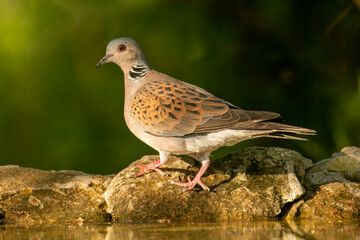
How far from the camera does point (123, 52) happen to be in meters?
5.86

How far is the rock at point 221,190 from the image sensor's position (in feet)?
15.4

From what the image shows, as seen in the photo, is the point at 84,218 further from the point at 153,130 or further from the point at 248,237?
the point at 248,237

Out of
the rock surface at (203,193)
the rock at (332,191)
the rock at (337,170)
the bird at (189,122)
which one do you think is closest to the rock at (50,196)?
the rock surface at (203,193)

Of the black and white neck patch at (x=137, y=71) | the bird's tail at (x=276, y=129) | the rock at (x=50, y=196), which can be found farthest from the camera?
the black and white neck patch at (x=137, y=71)

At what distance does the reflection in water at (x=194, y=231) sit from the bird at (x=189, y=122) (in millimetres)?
750

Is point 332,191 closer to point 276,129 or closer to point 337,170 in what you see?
point 337,170

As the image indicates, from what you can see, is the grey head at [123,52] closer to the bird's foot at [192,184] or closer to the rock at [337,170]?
the bird's foot at [192,184]

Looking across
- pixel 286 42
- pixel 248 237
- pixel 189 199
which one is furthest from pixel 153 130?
pixel 286 42

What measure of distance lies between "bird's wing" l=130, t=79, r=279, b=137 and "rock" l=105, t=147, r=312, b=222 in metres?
0.43

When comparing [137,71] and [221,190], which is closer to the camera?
[221,190]

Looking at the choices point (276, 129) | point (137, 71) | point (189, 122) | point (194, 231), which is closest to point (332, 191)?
point (276, 129)

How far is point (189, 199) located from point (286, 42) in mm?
4413

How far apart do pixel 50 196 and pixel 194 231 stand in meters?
1.59

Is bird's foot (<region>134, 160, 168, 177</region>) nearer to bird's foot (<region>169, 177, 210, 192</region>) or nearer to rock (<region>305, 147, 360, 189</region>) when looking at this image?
bird's foot (<region>169, 177, 210, 192</region>)
